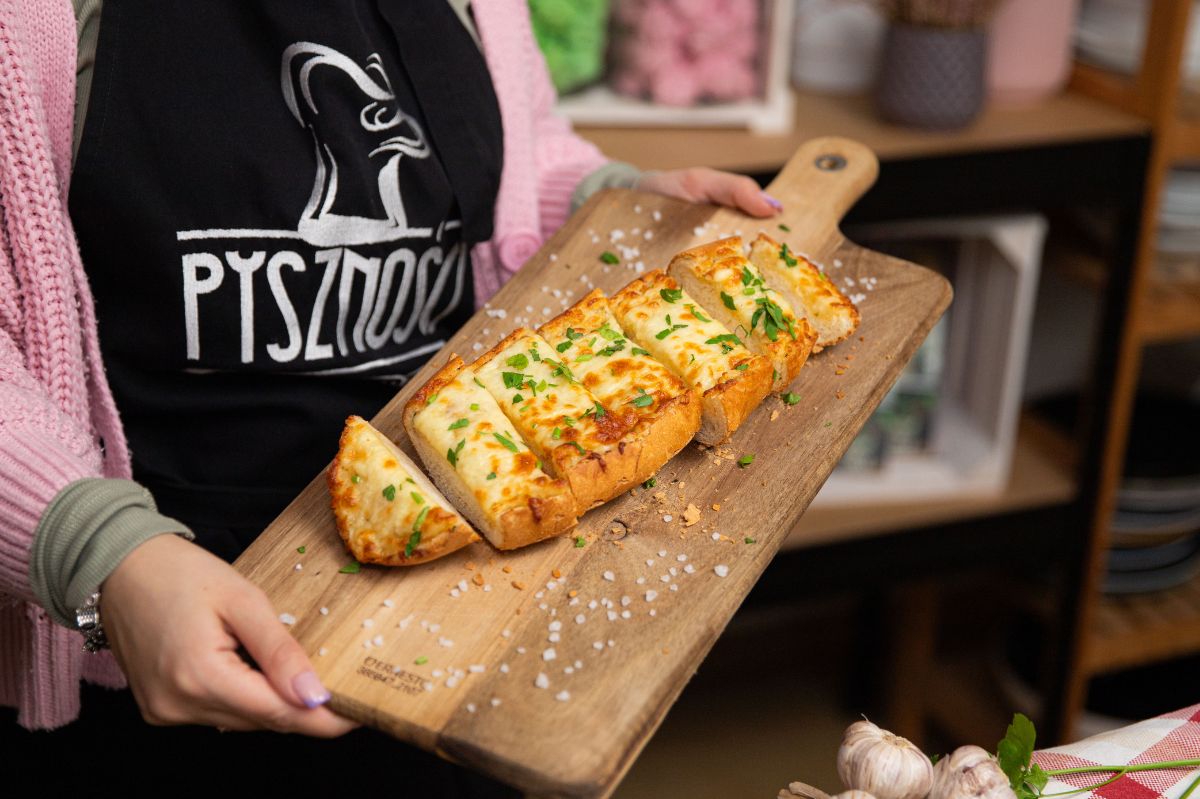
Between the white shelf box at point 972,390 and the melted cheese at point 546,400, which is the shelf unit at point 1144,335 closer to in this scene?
the white shelf box at point 972,390

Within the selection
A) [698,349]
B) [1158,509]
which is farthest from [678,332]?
[1158,509]

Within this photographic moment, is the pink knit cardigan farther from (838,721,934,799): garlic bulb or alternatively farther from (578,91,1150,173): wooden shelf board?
(578,91,1150,173): wooden shelf board

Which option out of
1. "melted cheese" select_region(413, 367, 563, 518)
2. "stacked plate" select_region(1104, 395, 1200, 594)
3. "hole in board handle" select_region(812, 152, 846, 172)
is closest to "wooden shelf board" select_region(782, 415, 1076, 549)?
"stacked plate" select_region(1104, 395, 1200, 594)

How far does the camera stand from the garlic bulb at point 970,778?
0.96 metres

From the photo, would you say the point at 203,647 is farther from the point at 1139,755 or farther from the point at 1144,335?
the point at 1144,335

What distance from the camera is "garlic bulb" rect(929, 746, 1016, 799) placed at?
3.14ft

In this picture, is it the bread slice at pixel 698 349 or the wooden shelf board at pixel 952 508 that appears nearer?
the bread slice at pixel 698 349

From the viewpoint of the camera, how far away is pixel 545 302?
4.95ft

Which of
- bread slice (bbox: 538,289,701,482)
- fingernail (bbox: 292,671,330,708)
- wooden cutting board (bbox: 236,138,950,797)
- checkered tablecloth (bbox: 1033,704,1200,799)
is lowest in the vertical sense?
checkered tablecloth (bbox: 1033,704,1200,799)

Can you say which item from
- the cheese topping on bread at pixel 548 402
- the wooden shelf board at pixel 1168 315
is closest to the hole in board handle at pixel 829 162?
the cheese topping on bread at pixel 548 402

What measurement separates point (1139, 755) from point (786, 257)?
708 mm

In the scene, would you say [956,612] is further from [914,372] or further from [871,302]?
[871,302]

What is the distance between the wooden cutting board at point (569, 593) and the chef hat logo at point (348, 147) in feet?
0.57

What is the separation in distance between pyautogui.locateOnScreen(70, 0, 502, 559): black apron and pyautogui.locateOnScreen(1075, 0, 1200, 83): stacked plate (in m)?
1.56
